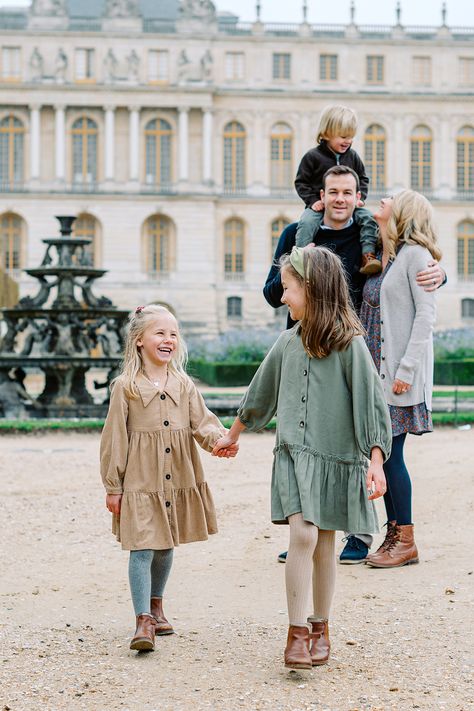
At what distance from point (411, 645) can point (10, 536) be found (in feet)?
9.45

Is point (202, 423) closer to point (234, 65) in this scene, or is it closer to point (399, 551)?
point (399, 551)

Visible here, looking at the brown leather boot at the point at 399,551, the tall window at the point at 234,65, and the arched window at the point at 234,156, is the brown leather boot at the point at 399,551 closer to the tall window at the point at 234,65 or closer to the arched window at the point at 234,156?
the arched window at the point at 234,156

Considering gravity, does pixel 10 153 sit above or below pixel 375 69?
below

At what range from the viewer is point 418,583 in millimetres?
4812

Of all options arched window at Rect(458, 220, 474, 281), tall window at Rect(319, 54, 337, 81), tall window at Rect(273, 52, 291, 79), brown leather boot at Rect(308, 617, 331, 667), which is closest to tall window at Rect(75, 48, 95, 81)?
tall window at Rect(273, 52, 291, 79)

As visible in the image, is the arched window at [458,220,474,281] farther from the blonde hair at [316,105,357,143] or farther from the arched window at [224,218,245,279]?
the blonde hair at [316,105,357,143]

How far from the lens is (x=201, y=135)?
40.4 metres

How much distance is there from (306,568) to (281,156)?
126 feet

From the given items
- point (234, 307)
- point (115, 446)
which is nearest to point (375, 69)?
point (234, 307)

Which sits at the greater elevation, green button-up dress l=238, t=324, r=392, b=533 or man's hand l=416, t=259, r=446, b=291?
man's hand l=416, t=259, r=446, b=291

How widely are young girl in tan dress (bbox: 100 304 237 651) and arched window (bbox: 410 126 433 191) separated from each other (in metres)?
38.4

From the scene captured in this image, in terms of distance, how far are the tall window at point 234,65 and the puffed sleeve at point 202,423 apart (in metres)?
37.9

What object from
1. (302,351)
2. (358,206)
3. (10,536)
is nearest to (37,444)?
(10,536)

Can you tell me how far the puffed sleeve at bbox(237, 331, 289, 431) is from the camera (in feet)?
13.0
